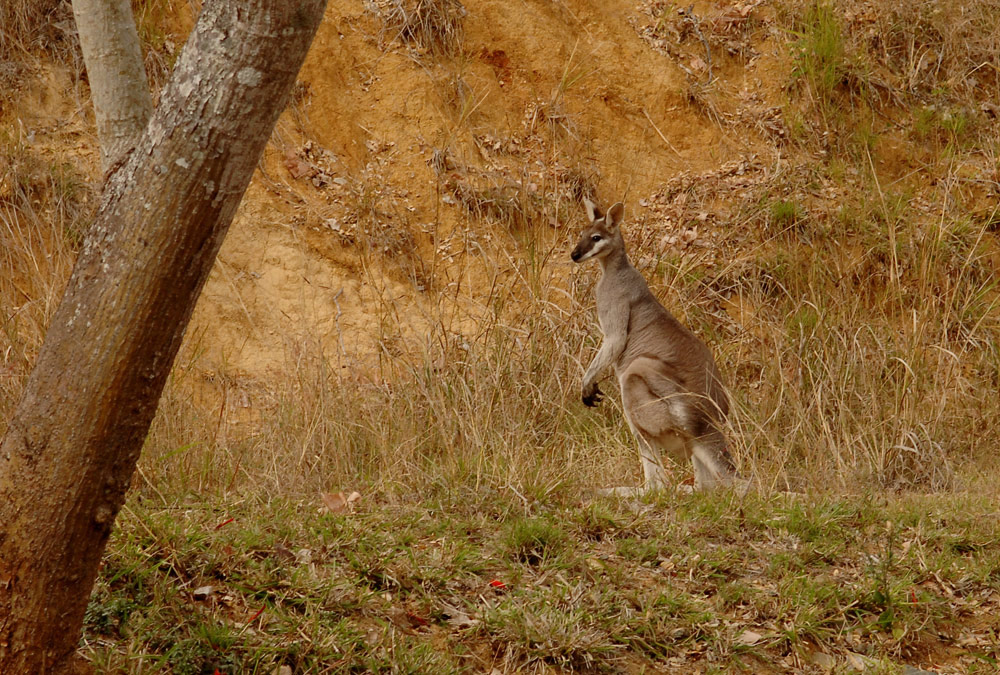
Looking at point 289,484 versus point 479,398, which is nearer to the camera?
point 289,484

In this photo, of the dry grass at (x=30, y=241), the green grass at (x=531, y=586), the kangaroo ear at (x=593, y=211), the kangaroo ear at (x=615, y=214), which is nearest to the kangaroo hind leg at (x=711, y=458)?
the green grass at (x=531, y=586)

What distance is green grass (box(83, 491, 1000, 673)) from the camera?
3895 mm

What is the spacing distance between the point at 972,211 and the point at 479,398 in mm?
6690

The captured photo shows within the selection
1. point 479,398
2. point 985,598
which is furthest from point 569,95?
point 985,598

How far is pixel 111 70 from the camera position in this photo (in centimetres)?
576

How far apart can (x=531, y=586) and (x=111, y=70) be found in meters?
3.65

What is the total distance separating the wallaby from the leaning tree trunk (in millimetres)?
3539

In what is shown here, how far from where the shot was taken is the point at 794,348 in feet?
28.1

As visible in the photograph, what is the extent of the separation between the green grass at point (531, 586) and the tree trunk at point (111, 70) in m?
2.20

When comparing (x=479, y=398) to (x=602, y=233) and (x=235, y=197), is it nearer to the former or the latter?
(x=602, y=233)

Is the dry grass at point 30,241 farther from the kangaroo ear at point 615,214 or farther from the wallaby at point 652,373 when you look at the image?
the kangaroo ear at point 615,214

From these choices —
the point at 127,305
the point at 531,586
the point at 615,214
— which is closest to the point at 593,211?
the point at 615,214

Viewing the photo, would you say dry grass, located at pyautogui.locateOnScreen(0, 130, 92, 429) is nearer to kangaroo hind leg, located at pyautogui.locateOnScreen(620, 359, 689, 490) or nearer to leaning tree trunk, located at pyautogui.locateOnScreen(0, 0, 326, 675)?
leaning tree trunk, located at pyautogui.locateOnScreen(0, 0, 326, 675)

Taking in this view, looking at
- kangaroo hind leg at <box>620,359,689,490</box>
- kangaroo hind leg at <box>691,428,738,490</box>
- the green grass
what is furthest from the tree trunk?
kangaroo hind leg at <box>691,428,738,490</box>
